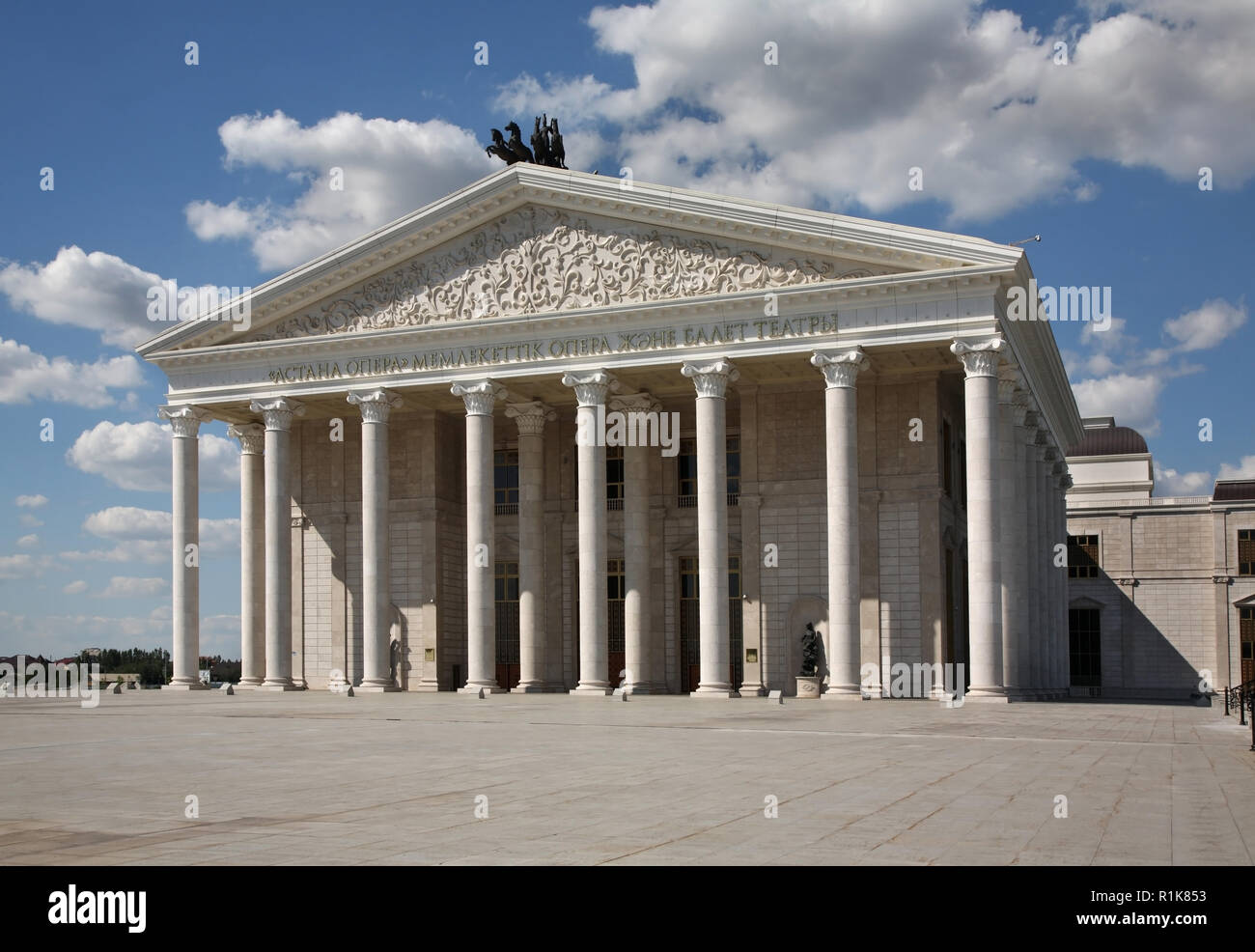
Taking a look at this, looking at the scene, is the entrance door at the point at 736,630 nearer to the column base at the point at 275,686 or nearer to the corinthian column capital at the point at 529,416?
the corinthian column capital at the point at 529,416

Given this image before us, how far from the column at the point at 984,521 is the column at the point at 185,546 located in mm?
29056

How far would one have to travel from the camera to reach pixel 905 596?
45938 millimetres

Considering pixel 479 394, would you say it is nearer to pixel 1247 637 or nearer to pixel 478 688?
pixel 478 688

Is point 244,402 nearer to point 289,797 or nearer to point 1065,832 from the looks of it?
point 289,797

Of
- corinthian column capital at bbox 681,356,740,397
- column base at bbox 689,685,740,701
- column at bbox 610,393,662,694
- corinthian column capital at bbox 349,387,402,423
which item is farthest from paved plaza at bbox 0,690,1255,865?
corinthian column capital at bbox 349,387,402,423

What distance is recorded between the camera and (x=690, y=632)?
50.3 metres

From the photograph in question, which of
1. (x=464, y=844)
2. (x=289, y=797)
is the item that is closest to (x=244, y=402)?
(x=289, y=797)

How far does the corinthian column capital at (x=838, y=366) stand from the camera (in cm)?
4134

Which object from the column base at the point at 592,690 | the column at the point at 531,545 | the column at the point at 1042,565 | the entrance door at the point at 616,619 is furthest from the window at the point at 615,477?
the column at the point at 1042,565

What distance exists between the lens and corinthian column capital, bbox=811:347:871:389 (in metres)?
41.3

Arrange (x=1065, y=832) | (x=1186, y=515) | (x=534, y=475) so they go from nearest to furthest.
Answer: (x=1065, y=832), (x=534, y=475), (x=1186, y=515)

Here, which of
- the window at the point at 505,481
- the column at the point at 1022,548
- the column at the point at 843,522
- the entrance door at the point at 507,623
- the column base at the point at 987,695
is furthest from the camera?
the window at the point at 505,481
